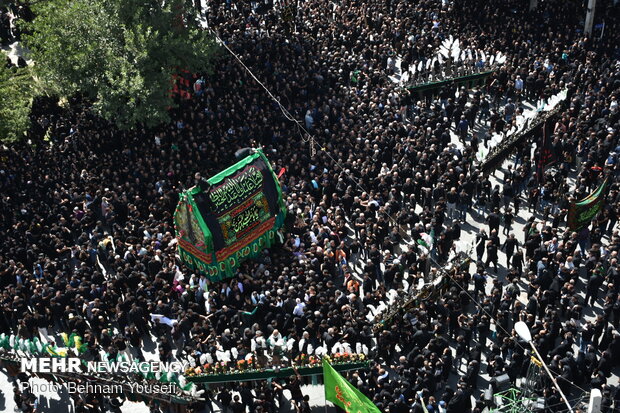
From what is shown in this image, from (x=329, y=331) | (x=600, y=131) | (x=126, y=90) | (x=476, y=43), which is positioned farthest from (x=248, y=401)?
(x=476, y=43)

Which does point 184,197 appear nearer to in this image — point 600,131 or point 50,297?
point 50,297

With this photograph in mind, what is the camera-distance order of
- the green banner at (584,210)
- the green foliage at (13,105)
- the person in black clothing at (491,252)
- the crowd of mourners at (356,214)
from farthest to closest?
the green foliage at (13,105), the person in black clothing at (491,252), the green banner at (584,210), the crowd of mourners at (356,214)

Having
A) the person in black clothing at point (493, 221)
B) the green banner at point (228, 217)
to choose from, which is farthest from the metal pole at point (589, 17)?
the green banner at point (228, 217)

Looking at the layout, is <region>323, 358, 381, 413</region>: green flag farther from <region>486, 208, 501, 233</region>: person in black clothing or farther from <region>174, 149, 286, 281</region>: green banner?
<region>486, 208, 501, 233</region>: person in black clothing

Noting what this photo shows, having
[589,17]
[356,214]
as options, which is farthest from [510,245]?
[589,17]

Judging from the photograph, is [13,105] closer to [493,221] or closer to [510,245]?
[493,221]

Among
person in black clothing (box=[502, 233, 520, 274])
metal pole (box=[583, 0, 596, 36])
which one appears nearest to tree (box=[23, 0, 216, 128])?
person in black clothing (box=[502, 233, 520, 274])

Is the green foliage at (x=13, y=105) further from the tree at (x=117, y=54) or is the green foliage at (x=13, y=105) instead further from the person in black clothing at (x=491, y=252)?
the person in black clothing at (x=491, y=252)
